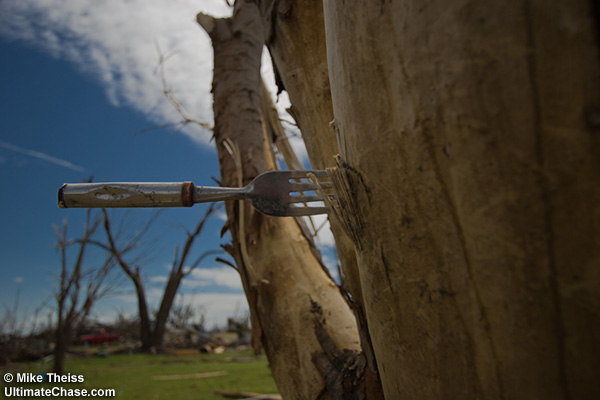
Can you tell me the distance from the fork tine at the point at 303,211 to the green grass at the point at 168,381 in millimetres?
3295

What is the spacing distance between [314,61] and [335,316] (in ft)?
2.37

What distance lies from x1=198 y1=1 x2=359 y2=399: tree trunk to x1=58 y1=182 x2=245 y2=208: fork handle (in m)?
0.52

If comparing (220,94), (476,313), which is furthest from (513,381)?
Answer: (220,94)

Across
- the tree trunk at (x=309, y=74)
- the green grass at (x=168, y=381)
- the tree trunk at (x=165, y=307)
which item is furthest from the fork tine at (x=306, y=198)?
the tree trunk at (x=165, y=307)

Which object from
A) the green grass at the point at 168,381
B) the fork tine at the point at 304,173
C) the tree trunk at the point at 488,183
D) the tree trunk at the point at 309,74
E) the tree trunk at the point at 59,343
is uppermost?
the tree trunk at the point at 309,74

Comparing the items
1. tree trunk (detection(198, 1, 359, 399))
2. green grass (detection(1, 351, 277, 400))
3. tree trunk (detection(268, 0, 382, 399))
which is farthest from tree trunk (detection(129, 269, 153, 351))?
tree trunk (detection(268, 0, 382, 399))

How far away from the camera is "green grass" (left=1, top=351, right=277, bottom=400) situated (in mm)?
3859

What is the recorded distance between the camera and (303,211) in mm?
836

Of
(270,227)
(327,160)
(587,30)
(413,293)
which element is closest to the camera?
(587,30)

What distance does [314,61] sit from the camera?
1132 millimetres

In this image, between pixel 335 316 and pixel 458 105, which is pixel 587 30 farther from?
pixel 335 316

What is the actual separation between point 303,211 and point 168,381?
14.5ft

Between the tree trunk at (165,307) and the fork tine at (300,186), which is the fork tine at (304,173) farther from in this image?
the tree trunk at (165,307)

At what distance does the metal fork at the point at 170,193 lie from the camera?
0.73m
